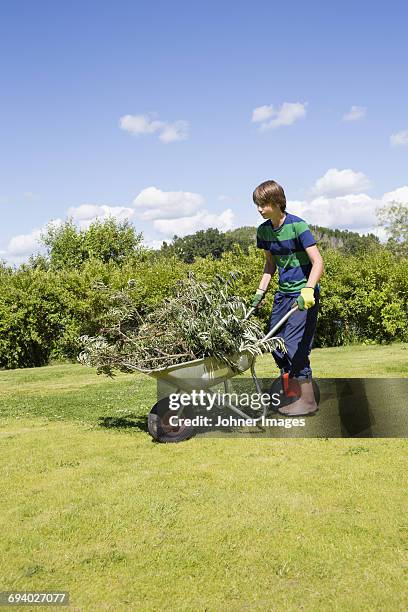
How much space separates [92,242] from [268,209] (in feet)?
108

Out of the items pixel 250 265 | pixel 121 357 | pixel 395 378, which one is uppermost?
pixel 250 265

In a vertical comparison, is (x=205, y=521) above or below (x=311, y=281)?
below

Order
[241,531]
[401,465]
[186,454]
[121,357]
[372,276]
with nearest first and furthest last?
[241,531], [401,465], [186,454], [121,357], [372,276]

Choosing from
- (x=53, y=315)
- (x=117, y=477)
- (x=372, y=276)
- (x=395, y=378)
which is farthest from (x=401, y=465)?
(x=53, y=315)

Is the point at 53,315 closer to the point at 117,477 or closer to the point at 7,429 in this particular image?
the point at 7,429

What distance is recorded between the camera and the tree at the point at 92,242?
36.2m

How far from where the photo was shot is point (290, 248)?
190 inches

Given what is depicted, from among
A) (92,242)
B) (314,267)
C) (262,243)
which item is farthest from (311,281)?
(92,242)

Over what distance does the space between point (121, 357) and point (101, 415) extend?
167 cm

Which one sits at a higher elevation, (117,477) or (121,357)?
(121,357)

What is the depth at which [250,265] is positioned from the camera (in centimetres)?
1334

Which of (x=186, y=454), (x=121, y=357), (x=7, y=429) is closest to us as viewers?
(x=186, y=454)

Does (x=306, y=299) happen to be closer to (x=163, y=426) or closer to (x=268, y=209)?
(x=268, y=209)

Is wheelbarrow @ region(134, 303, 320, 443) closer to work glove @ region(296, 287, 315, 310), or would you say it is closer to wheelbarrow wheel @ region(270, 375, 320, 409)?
work glove @ region(296, 287, 315, 310)
